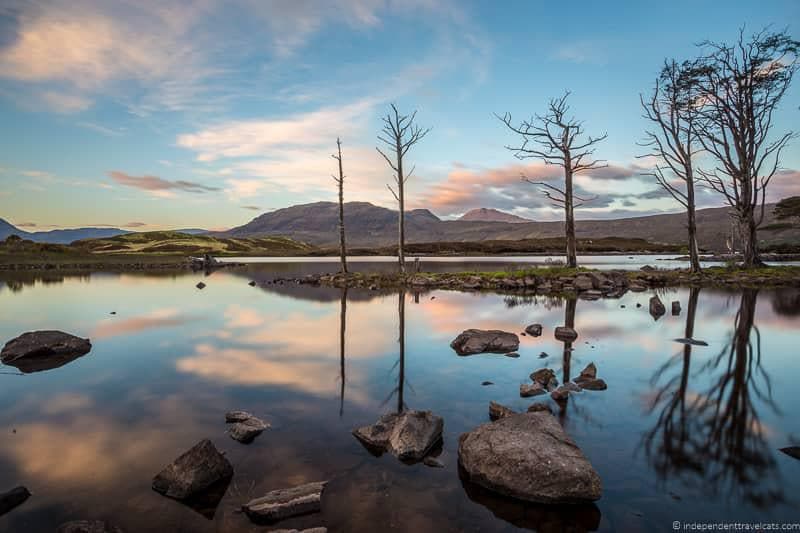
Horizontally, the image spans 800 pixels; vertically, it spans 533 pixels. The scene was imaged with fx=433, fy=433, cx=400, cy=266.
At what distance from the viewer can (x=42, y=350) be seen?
13523 millimetres

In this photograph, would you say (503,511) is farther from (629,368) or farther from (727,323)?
(727,323)

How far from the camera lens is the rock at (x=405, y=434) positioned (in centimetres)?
661

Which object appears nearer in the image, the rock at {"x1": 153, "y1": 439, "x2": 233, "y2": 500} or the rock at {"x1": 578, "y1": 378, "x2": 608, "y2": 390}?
the rock at {"x1": 153, "y1": 439, "x2": 233, "y2": 500}

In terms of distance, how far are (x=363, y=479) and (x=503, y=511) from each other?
188 centimetres

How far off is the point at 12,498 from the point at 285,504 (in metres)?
3.49

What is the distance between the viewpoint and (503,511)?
17.3 feet

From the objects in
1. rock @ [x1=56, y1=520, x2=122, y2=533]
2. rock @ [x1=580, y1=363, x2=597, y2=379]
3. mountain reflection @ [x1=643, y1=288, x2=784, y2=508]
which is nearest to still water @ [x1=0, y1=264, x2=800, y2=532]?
mountain reflection @ [x1=643, y1=288, x2=784, y2=508]

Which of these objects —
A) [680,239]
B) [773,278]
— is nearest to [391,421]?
[773,278]

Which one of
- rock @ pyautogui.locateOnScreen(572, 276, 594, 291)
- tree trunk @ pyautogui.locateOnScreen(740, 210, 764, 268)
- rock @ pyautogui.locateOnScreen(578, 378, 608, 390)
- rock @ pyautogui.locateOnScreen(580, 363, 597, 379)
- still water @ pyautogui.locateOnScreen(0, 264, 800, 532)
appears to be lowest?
still water @ pyautogui.locateOnScreen(0, 264, 800, 532)

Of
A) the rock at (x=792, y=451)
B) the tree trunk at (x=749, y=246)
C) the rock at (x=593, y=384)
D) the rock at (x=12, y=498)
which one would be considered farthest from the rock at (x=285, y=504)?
the tree trunk at (x=749, y=246)

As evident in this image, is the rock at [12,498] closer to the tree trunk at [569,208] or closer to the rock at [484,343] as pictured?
the rock at [484,343]

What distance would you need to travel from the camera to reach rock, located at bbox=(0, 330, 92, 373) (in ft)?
41.4

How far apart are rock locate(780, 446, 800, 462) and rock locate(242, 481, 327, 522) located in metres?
7.06

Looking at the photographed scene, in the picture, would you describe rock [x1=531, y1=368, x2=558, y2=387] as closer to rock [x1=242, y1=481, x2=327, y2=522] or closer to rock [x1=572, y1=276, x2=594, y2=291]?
rock [x1=242, y1=481, x2=327, y2=522]
